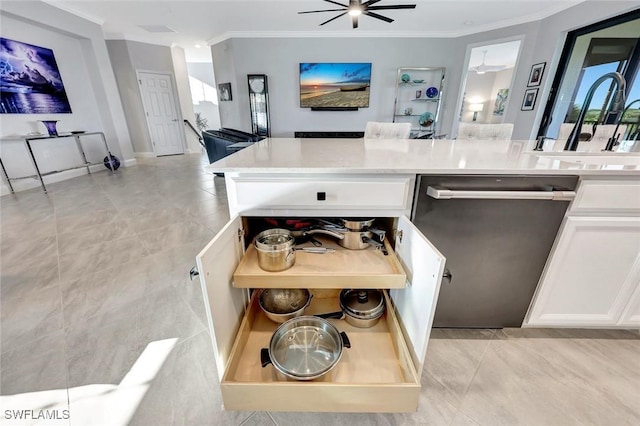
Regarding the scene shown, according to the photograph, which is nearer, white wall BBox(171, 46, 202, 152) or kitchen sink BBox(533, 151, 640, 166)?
kitchen sink BBox(533, 151, 640, 166)

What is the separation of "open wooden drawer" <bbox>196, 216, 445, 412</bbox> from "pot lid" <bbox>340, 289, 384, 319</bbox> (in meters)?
0.06

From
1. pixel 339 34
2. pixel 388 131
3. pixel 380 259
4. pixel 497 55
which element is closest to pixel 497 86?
pixel 497 55

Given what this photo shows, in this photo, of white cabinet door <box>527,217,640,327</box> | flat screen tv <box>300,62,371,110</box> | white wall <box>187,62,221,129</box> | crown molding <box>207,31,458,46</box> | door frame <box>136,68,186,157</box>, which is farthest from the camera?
white wall <box>187,62,221,129</box>

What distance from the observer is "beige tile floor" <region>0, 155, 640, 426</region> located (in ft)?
3.08

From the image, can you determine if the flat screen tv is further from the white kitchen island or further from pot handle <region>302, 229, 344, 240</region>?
pot handle <region>302, 229, 344, 240</region>

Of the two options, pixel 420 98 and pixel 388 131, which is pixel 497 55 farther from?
pixel 388 131

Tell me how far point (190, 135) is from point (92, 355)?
21.7 ft

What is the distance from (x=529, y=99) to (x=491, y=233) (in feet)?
14.1

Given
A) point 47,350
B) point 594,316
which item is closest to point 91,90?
point 47,350

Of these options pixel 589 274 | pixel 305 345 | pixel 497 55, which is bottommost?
pixel 305 345

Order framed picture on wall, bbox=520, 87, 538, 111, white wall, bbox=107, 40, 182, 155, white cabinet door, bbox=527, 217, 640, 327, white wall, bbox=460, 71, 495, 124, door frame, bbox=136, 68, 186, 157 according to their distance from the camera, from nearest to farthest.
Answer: white cabinet door, bbox=527, 217, 640, 327
framed picture on wall, bbox=520, 87, 538, 111
white wall, bbox=107, 40, 182, 155
door frame, bbox=136, 68, 186, 157
white wall, bbox=460, 71, 495, 124

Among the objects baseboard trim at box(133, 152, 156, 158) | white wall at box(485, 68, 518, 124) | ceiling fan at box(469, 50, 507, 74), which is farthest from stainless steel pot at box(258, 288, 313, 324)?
white wall at box(485, 68, 518, 124)

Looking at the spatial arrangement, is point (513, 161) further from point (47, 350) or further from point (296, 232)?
point (47, 350)

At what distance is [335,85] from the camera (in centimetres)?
489
